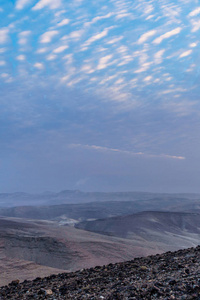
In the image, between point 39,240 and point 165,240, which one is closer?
point 39,240

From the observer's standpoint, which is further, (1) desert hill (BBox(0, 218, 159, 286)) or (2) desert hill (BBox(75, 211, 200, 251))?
(2) desert hill (BBox(75, 211, 200, 251))

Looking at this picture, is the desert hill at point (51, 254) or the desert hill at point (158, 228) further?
the desert hill at point (158, 228)

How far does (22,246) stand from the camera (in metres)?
24.0

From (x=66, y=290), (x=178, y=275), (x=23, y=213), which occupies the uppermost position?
(x=178, y=275)

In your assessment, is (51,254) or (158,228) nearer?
(51,254)

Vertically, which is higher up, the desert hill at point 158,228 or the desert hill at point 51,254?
the desert hill at point 51,254

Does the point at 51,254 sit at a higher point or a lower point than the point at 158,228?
higher

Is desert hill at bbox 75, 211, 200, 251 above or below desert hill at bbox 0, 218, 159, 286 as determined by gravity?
below

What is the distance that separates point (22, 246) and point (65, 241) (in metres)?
3.71

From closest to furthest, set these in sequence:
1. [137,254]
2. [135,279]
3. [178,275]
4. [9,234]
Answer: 1. [178,275]
2. [135,279]
3. [137,254]
4. [9,234]

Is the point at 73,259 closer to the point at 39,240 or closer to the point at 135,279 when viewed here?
the point at 39,240

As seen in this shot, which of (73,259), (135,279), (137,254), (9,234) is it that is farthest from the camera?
(9,234)

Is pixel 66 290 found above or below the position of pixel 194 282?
below

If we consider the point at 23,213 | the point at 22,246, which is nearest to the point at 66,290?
the point at 22,246
